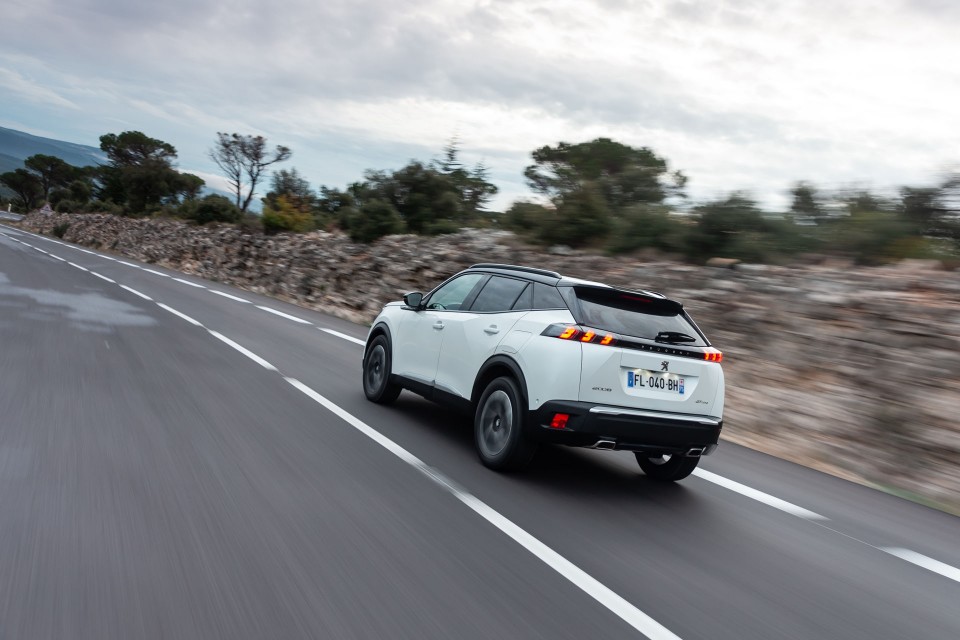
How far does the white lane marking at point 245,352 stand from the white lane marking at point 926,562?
6923 mm

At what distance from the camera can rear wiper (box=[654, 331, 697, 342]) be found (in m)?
5.61

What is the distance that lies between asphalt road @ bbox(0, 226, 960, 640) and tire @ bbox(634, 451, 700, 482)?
15 cm

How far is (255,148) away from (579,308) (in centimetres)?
5769

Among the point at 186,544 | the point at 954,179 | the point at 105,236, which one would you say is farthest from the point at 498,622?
the point at 105,236

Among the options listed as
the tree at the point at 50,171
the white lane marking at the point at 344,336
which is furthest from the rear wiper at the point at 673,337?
the tree at the point at 50,171

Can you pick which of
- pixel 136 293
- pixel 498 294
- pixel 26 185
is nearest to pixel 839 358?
pixel 498 294

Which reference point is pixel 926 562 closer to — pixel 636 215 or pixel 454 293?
pixel 454 293

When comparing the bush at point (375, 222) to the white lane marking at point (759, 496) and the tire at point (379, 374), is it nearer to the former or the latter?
the tire at point (379, 374)

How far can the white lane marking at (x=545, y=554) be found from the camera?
3.54 m

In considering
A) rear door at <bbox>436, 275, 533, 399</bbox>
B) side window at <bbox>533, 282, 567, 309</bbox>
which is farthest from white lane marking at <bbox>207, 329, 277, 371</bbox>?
side window at <bbox>533, 282, 567, 309</bbox>

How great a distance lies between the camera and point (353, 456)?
19.5 feet

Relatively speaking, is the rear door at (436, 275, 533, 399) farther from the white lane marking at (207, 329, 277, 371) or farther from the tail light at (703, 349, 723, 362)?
the white lane marking at (207, 329, 277, 371)

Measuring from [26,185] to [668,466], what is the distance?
11729 cm

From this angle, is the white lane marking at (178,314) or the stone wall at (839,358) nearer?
the stone wall at (839,358)
